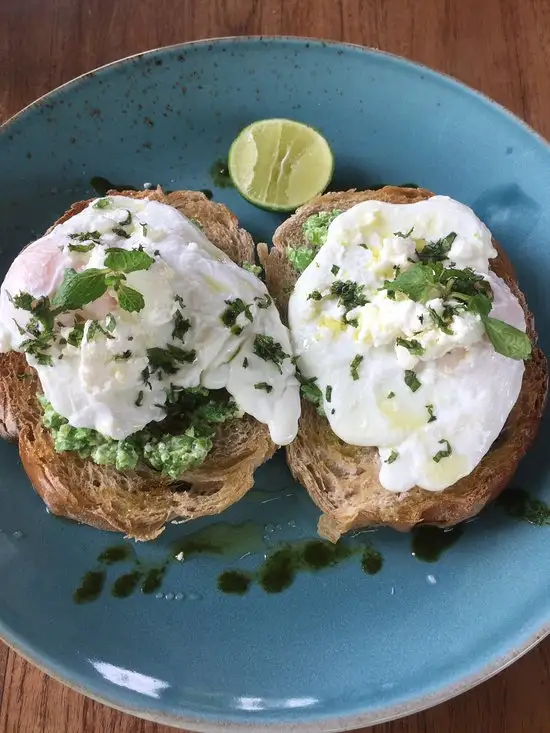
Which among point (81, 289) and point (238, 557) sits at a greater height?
point (81, 289)

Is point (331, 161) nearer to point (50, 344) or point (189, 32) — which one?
point (189, 32)

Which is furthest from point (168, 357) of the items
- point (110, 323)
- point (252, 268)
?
point (252, 268)

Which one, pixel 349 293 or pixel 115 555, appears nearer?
pixel 349 293

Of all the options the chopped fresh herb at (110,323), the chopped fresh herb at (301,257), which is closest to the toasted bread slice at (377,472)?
the chopped fresh herb at (301,257)

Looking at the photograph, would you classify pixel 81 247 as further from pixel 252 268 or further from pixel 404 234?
pixel 404 234

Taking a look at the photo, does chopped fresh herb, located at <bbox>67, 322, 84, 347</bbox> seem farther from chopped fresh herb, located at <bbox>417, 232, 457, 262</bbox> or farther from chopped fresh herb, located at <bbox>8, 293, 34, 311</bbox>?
chopped fresh herb, located at <bbox>417, 232, 457, 262</bbox>

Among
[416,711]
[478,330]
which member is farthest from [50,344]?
[416,711]
